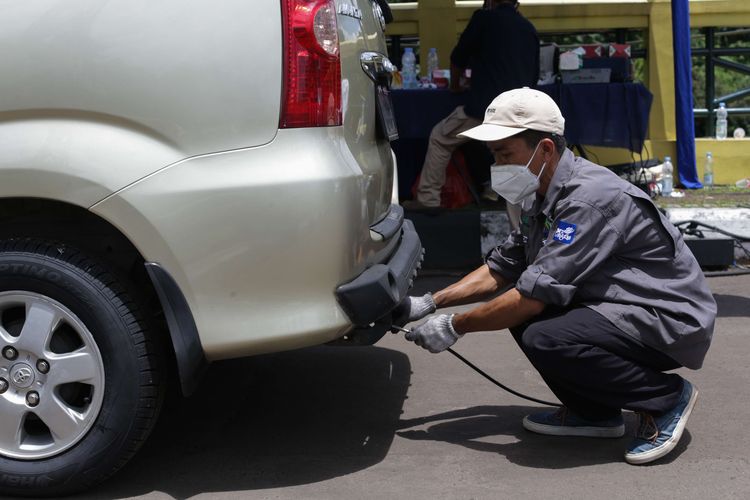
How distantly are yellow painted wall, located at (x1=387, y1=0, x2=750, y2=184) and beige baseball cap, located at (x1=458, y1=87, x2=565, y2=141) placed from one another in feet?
20.1

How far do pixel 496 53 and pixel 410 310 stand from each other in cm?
349

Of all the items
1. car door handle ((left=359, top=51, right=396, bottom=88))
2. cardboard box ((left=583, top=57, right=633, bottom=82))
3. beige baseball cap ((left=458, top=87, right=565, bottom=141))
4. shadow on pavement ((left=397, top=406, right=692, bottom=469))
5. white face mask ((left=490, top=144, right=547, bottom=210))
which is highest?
car door handle ((left=359, top=51, right=396, bottom=88))

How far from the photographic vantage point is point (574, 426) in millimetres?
3504

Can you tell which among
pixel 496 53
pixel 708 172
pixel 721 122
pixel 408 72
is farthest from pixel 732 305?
pixel 721 122

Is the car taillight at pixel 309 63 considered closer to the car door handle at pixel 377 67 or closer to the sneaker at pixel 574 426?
the car door handle at pixel 377 67

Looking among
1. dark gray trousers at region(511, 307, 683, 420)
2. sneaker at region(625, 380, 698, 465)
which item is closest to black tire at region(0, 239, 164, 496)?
dark gray trousers at region(511, 307, 683, 420)

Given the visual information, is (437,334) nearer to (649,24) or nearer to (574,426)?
(574,426)

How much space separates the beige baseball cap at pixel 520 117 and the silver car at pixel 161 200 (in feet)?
1.63

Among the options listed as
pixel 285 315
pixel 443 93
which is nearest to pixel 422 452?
pixel 285 315

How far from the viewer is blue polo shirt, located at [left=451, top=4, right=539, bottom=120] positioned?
655cm

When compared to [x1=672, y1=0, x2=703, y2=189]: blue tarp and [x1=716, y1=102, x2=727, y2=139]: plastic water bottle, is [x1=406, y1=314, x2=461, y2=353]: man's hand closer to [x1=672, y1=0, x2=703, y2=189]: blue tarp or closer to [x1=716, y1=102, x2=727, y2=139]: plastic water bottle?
[x1=672, y1=0, x2=703, y2=189]: blue tarp

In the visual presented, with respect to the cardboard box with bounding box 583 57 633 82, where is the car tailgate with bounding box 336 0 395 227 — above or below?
above

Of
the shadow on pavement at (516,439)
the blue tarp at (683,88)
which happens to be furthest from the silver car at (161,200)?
the blue tarp at (683,88)

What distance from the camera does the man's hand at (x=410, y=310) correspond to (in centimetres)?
344
